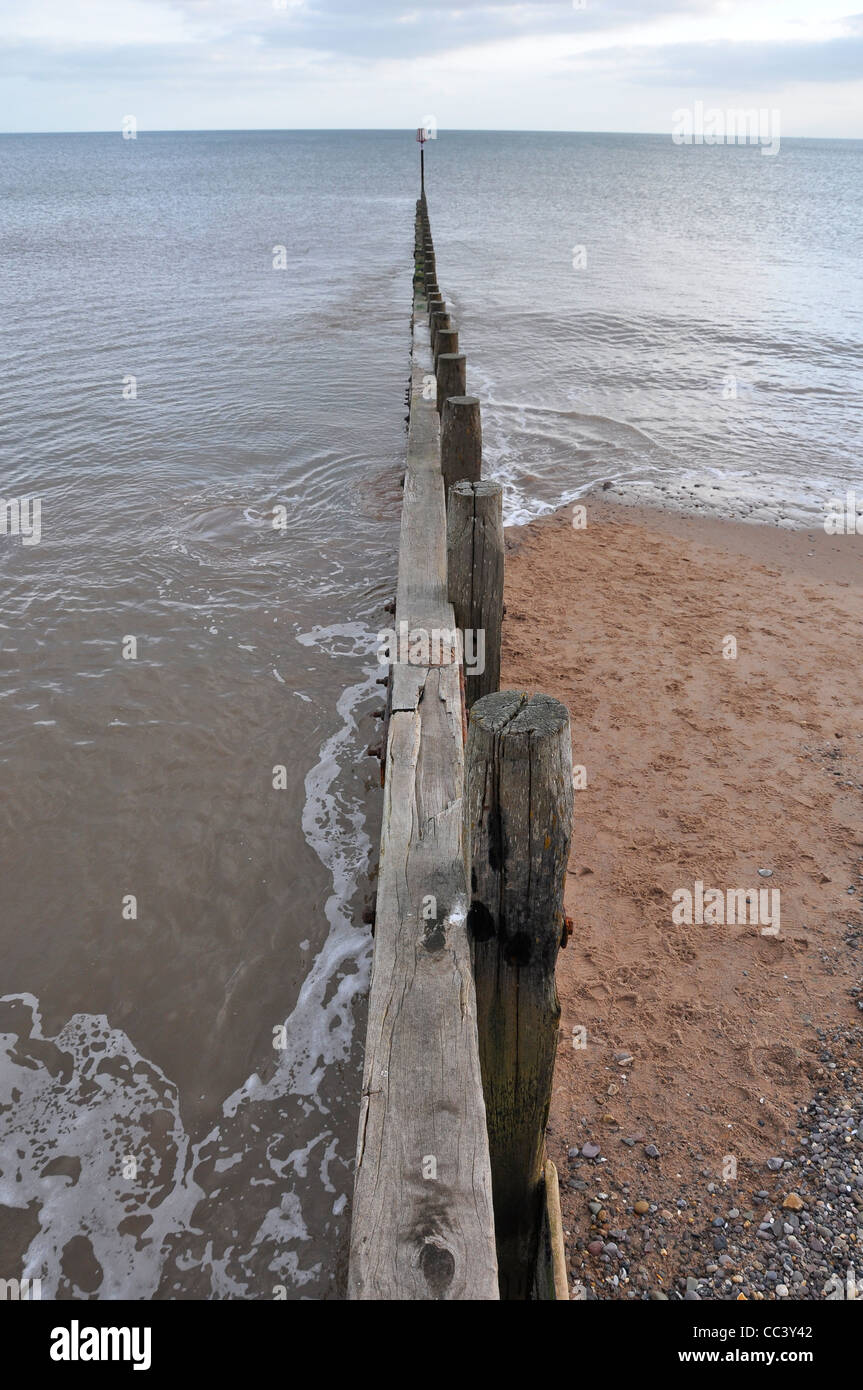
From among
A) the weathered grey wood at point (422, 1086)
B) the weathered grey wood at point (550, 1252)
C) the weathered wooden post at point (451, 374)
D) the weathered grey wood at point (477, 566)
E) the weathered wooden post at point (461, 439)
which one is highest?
the weathered wooden post at point (451, 374)

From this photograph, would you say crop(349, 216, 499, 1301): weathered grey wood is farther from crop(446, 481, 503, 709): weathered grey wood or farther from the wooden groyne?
crop(446, 481, 503, 709): weathered grey wood

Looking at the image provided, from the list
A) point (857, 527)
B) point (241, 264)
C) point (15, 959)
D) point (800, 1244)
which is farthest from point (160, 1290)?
point (241, 264)

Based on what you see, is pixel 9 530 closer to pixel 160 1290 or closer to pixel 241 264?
pixel 160 1290

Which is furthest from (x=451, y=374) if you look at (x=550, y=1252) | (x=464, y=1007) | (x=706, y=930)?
(x=550, y=1252)

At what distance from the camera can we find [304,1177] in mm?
3322

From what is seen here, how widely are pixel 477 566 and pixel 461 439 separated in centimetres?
132

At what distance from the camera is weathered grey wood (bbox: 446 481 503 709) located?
140 inches

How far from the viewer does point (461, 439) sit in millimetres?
4730

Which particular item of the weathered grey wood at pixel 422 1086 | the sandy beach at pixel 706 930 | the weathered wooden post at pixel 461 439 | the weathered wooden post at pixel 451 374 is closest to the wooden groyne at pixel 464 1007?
the weathered grey wood at pixel 422 1086

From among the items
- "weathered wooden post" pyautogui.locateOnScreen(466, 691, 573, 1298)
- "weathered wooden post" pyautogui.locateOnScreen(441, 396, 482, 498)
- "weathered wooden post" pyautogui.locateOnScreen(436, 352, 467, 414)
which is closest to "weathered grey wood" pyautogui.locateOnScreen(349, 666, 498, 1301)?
"weathered wooden post" pyautogui.locateOnScreen(466, 691, 573, 1298)

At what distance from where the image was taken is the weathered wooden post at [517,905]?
1.90 meters

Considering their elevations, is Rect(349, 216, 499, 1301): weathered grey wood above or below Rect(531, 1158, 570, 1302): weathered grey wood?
above

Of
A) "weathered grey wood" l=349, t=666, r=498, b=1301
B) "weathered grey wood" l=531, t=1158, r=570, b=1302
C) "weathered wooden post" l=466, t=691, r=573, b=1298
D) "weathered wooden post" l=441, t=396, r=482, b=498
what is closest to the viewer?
"weathered grey wood" l=349, t=666, r=498, b=1301

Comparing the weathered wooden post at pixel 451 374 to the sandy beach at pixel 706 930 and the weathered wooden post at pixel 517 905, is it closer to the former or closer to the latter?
the sandy beach at pixel 706 930
